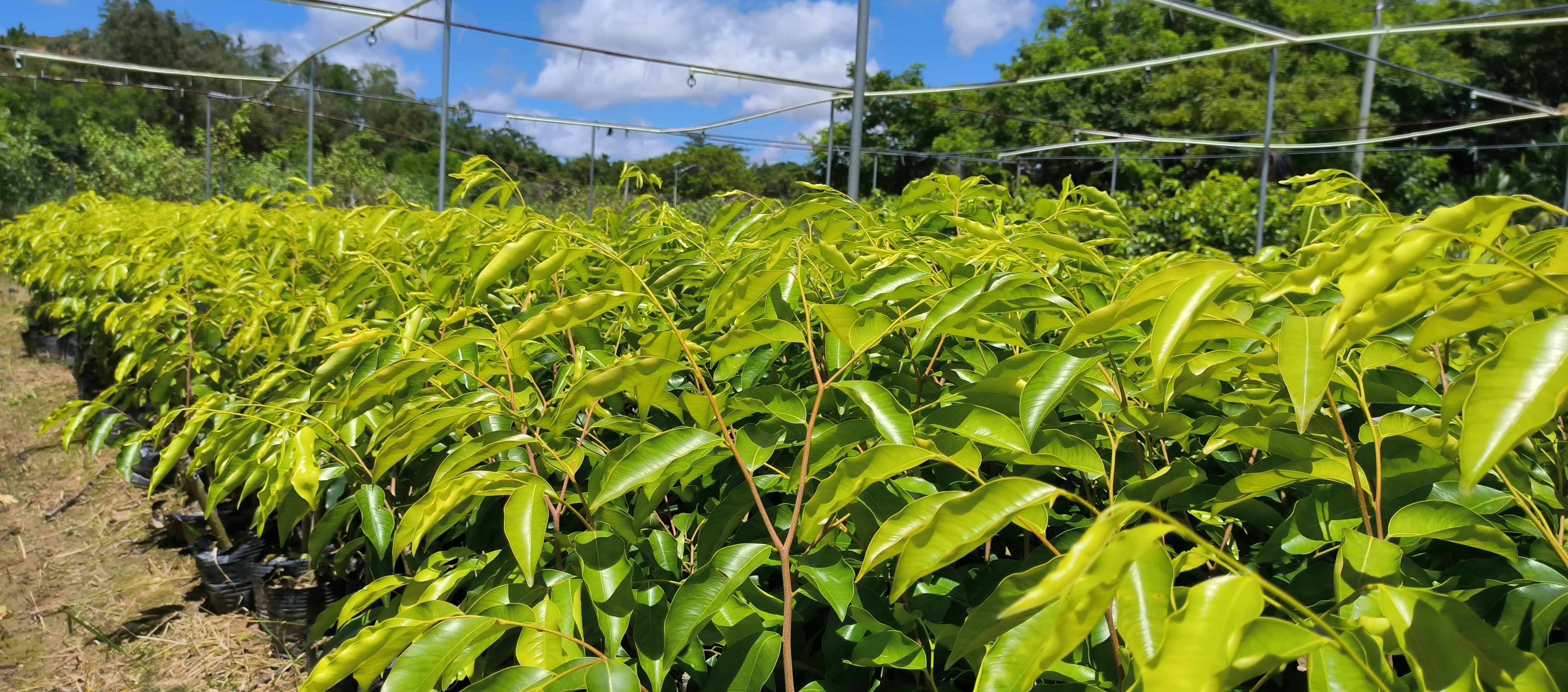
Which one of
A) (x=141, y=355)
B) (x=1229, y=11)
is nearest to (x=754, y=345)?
(x=141, y=355)

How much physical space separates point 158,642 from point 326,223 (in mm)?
1394

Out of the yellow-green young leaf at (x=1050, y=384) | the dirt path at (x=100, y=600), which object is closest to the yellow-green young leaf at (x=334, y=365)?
the yellow-green young leaf at (x=1050, y=384)

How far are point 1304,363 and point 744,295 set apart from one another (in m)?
0.58

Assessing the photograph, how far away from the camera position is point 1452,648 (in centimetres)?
57

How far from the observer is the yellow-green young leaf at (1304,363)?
2.22 feet

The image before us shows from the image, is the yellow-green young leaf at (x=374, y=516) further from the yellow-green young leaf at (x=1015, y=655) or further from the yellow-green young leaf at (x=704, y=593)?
→ the yellow-green young leaf at (x=1015, y=655)

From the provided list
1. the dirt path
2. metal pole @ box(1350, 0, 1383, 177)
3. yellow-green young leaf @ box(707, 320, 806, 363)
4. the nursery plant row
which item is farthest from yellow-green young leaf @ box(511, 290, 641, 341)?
metal pole @ box(1350, 0, 1383, 177)

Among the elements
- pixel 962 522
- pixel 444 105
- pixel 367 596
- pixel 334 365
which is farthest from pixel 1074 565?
pixel 444 105

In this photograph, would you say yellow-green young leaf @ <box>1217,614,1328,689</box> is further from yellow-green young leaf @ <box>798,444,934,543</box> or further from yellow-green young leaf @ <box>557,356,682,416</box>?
yellow-green young leaf @ <box>557,356,682,416</box>

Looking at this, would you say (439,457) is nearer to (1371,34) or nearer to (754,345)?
(754,345)

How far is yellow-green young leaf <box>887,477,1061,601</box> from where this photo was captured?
628 mm

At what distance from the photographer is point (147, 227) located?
411cm

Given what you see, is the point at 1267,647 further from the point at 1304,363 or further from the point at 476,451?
the point at 476,451

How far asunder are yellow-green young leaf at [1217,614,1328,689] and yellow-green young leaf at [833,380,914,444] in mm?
373
